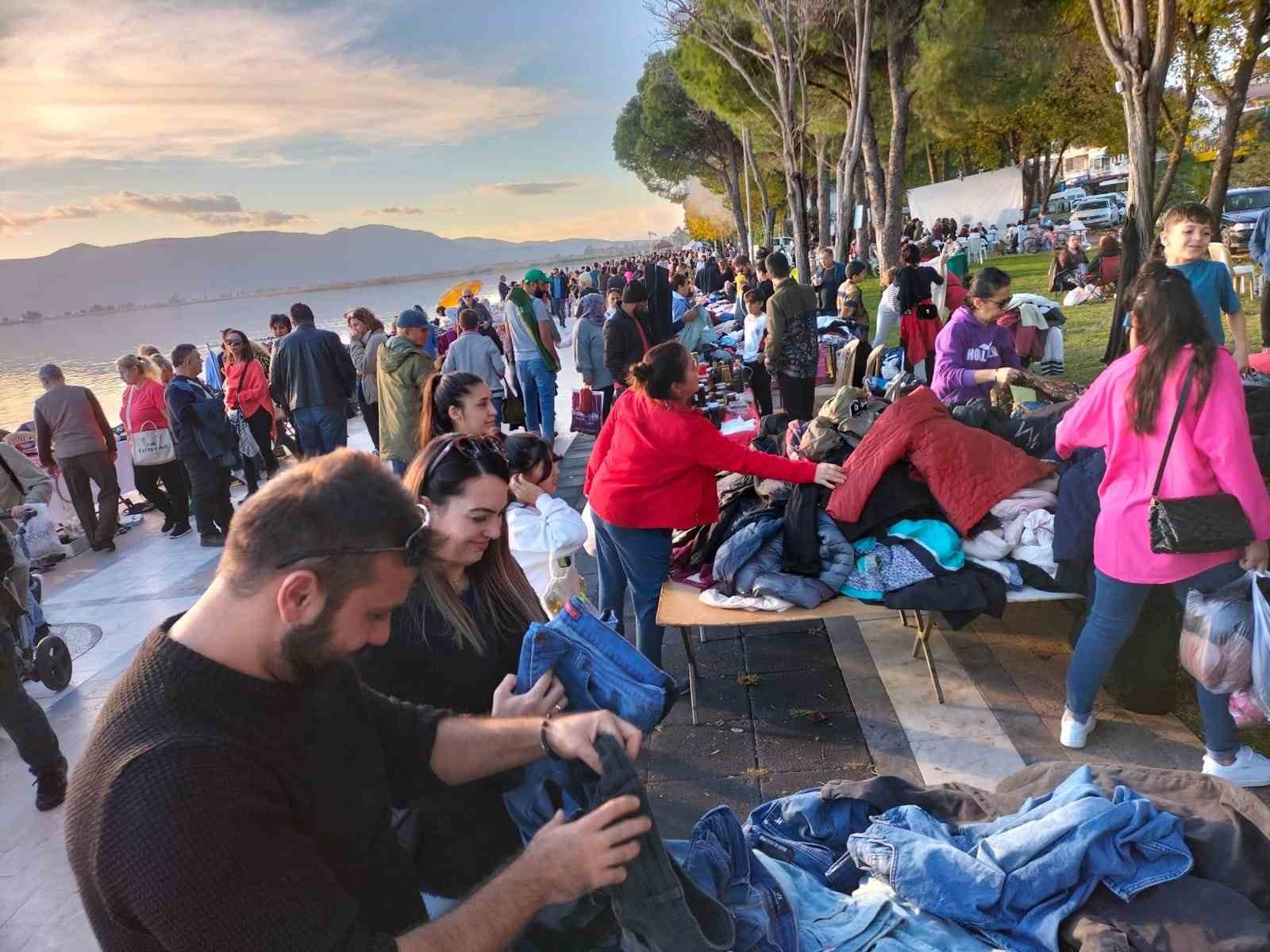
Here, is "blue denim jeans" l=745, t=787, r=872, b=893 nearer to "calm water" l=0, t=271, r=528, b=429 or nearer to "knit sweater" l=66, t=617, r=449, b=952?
"knit sweater" l=66, t=617, r=449, b=952

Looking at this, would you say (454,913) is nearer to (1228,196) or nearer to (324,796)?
(324,796)

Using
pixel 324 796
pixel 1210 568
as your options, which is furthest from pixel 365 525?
pixel 1210 568

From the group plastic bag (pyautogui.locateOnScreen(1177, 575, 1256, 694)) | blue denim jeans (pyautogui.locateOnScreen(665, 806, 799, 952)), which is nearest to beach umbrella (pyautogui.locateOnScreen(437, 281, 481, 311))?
plastic bag (pyautogui.locateOnScreen(1177, 575, 1256, 694))

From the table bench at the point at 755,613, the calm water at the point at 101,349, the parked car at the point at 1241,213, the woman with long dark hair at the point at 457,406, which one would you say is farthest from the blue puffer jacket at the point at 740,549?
the parked car at the point at 1241,213

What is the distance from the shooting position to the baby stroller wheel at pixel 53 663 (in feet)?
15.4

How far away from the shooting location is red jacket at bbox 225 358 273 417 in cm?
824

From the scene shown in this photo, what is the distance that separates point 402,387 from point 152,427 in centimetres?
294

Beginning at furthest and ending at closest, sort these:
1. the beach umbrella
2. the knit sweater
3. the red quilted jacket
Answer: the beach umbrella → the red quilted jacket → the knit sweater

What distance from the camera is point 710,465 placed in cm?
356

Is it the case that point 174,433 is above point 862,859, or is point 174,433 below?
above

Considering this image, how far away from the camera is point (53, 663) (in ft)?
15.7

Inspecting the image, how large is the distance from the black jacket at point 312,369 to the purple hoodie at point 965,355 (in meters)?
5.10

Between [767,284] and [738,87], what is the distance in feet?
49.5

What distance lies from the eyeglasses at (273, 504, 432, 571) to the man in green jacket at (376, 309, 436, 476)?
5275 millimetres
